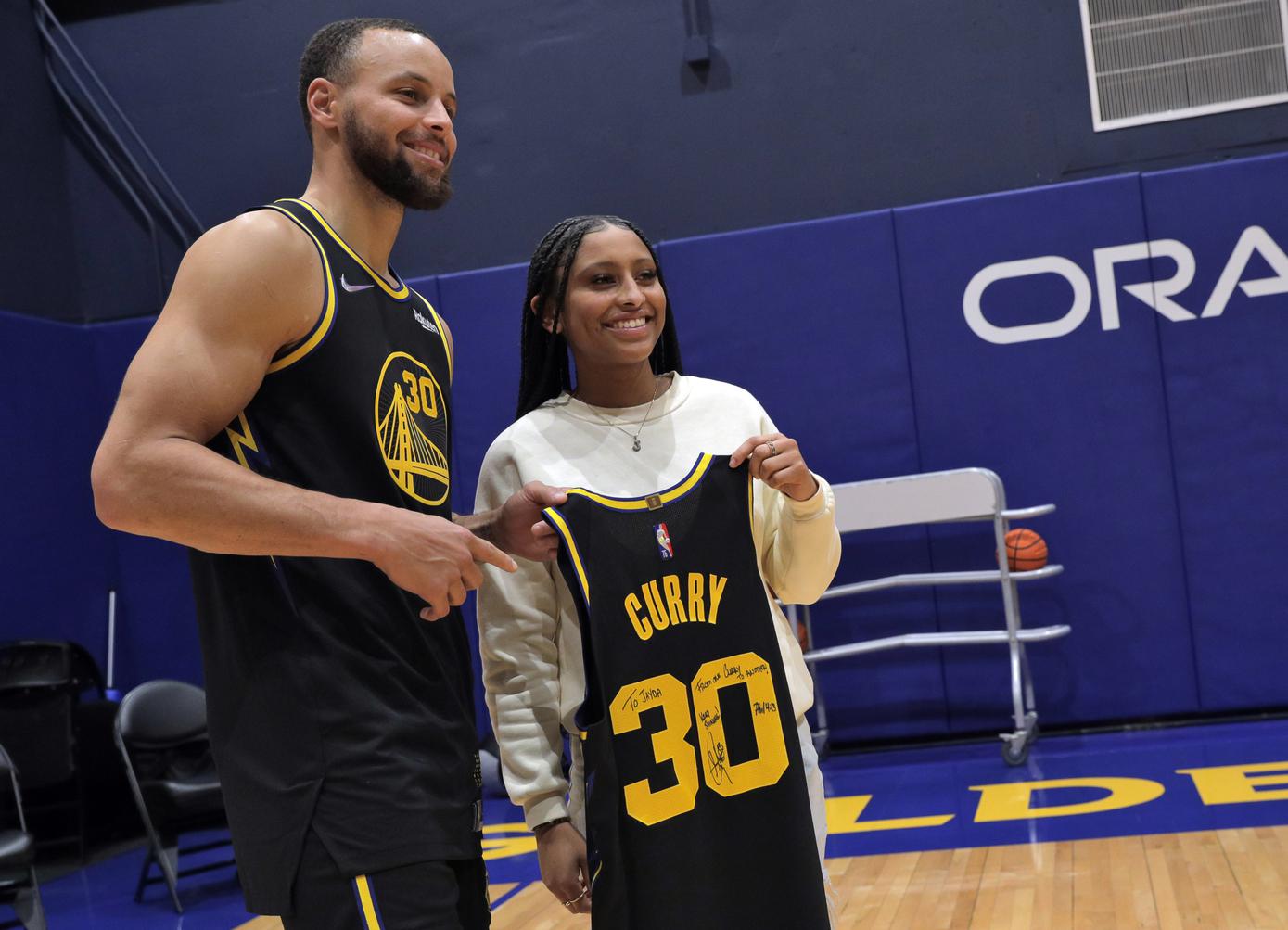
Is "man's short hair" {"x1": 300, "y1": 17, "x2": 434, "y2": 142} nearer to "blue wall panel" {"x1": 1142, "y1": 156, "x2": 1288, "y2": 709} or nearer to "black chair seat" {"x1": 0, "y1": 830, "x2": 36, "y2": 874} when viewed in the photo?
"black chair seat" {"x1": 0, "y1": 830, "x2": 36, "y2": 874}

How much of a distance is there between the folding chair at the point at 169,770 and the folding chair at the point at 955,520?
2.58 metres

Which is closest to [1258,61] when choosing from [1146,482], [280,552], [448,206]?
[1146,482]

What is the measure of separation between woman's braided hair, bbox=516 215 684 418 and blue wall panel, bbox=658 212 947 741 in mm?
4129

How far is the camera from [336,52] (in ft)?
5.62

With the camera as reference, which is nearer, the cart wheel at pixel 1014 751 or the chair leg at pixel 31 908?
Answer: the chair leg at pixel 31 908

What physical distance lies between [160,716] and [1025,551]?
12.4 feet

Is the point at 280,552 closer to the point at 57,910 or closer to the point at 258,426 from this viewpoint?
the point at 258,426

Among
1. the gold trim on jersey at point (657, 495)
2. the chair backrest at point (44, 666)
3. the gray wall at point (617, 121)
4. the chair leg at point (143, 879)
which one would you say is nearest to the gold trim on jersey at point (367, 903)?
the gold trim on jersey at point (657, 495)

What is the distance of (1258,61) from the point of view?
6.35m

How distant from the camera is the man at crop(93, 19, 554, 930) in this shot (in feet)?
4.41

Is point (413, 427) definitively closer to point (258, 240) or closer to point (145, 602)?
point (258, 240)

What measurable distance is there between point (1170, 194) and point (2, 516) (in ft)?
19.3

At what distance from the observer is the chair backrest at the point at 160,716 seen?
5.10 metres

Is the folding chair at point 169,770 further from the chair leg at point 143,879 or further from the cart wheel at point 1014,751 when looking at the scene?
the cart wheel at point 1014,751
